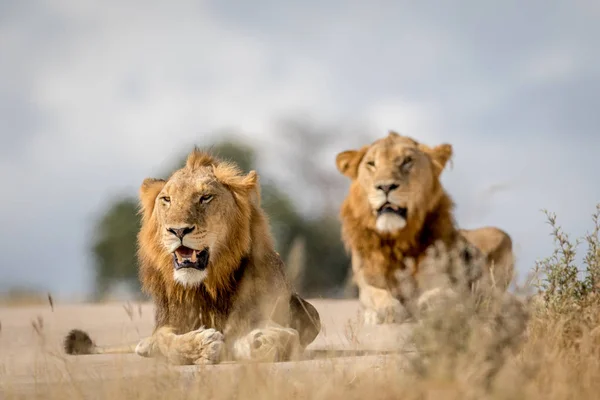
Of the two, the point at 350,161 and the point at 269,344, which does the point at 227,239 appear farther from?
the point at 350,161

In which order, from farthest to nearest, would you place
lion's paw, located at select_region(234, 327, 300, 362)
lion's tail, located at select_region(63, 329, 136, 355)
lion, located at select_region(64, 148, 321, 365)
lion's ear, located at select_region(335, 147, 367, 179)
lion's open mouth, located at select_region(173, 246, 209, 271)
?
lion's ear, located at select_region(335, 147, 367, 179)
lion's tail, located at select_region(63, 329, 136, 355)
lion's open mouth, located at select_region(173, 246, 209, 271)
lion, located at select_region(64, 148, 321, 365)
lion's paw, located at select_region(234, 327, 300, 362)

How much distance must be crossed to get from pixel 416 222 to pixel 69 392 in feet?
14.3

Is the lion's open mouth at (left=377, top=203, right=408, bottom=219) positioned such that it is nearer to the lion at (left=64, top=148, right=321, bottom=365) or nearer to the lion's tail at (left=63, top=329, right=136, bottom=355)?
the lion at (left=64, top=148, right=321, bottom=365)

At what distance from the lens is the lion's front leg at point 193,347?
5859 mm

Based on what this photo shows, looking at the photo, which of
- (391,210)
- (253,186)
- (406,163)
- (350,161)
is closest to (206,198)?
(253,186)

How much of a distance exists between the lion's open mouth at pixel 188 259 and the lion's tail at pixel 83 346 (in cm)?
137

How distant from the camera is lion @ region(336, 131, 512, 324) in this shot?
27.9 ft

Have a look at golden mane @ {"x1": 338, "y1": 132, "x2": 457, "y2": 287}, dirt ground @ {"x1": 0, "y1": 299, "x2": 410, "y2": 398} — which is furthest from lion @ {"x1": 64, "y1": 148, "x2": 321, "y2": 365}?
golden mane @ {"x1": 338, "y1": 132, "x2": 457, "y2": 287}

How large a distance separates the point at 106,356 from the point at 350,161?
3206 mm

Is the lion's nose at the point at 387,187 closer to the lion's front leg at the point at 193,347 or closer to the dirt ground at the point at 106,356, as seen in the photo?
the dirt ground at the point at 106,356

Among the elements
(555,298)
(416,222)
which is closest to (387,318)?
(416,222)

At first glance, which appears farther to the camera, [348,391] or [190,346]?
[190,346]

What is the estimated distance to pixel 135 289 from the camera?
22828mm

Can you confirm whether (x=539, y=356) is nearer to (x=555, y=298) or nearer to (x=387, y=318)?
(x=555, y=298)
